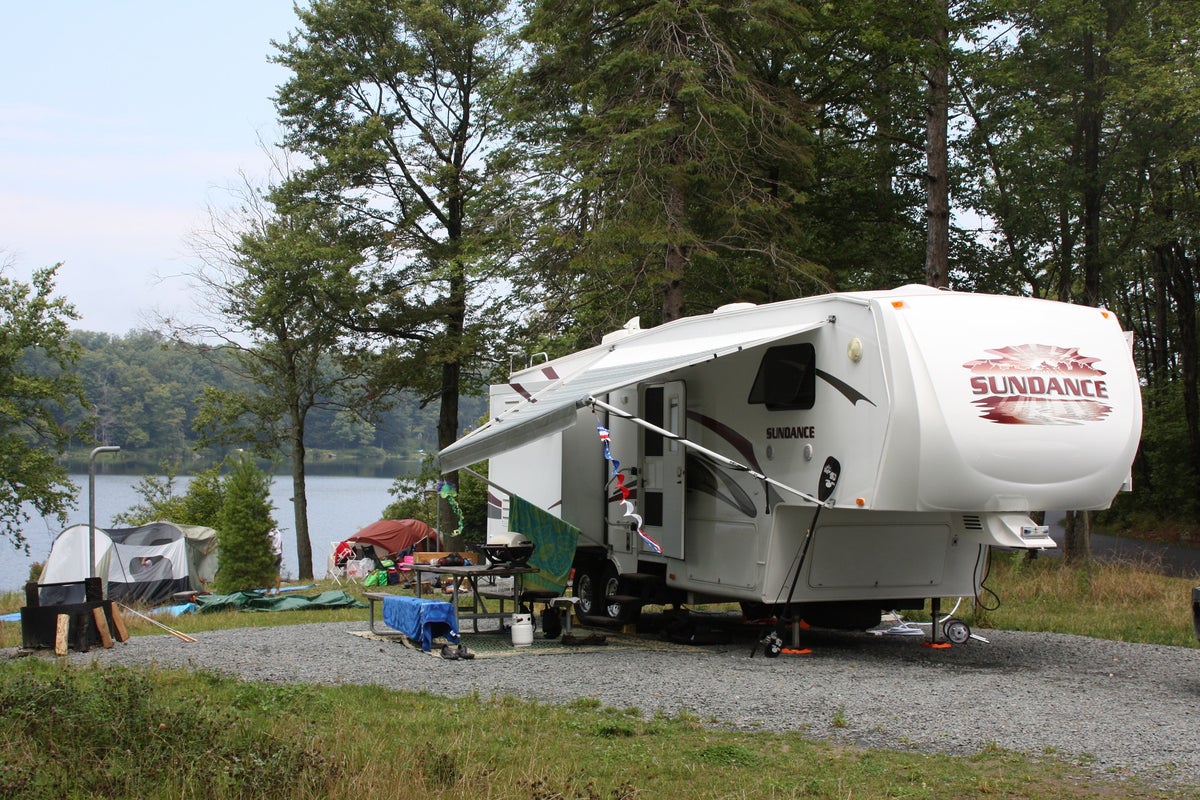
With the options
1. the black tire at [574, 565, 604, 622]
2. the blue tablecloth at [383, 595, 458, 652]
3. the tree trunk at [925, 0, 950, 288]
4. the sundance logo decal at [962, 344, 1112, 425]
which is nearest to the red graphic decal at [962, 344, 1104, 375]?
the sundance logo decal at [962, 344, 1112, 425]

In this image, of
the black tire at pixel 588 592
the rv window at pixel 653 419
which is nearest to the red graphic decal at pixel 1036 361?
the rv window at pixel 653 419

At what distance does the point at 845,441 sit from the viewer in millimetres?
9430

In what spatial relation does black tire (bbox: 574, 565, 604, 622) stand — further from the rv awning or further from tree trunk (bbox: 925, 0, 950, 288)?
tree trunk (bbox: 925, 0, 950, 288)

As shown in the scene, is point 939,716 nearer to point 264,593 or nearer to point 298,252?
point 264,593

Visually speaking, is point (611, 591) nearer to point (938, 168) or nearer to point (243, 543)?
point (938, 168)

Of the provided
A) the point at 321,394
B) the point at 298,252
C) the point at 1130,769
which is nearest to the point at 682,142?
the point at 298,252

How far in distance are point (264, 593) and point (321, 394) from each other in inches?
558

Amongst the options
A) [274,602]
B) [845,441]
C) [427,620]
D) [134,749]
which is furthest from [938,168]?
[134,749]

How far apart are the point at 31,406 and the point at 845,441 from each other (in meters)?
27.3

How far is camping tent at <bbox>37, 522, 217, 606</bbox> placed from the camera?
18891 millimetres

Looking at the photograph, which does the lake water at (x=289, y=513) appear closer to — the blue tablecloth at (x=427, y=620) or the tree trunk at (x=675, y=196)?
the tree trunk at (x=675, y=196)

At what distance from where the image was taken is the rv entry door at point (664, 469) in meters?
11.5

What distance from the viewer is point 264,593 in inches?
703

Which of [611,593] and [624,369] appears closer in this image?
[624,369]
